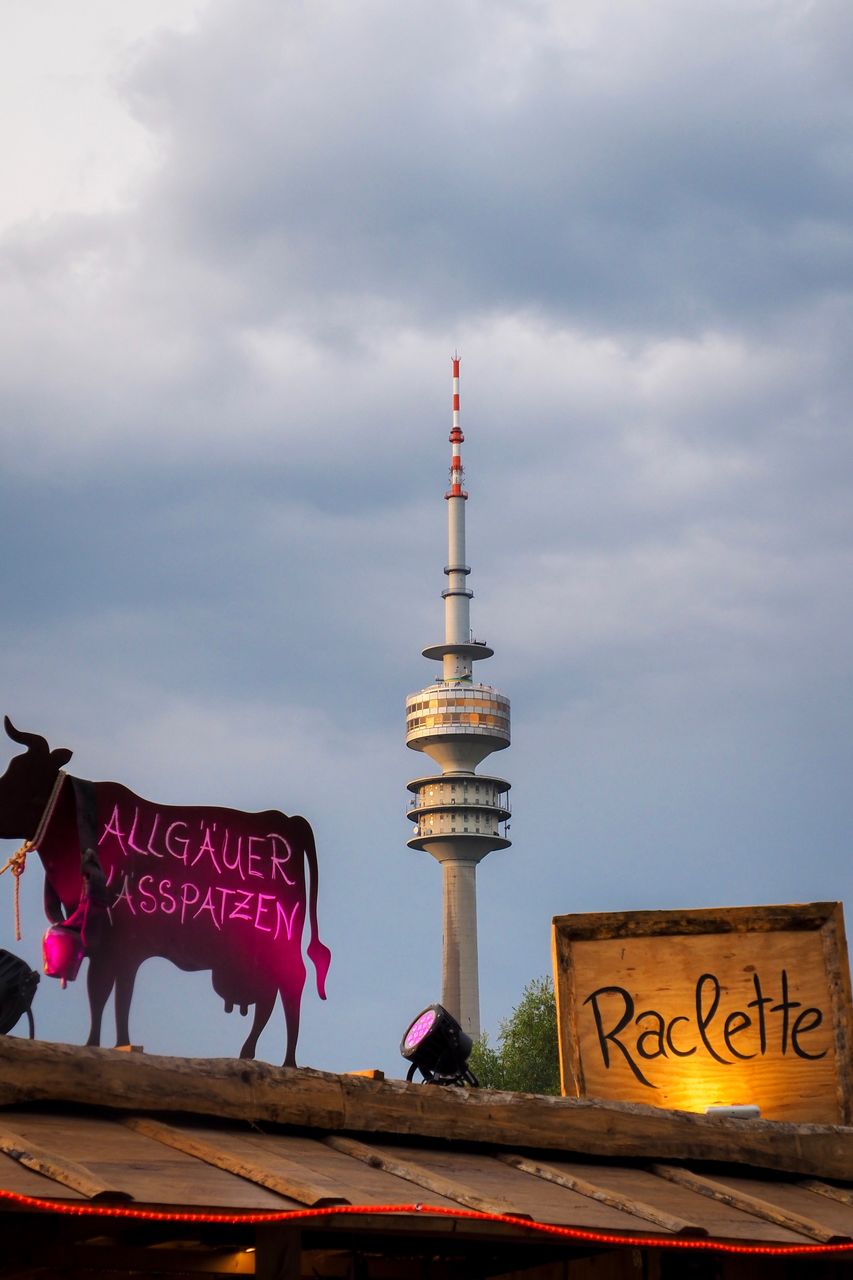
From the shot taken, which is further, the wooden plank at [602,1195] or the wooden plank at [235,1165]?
the wooden plank at [602,1195]

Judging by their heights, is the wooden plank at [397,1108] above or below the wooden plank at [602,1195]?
above

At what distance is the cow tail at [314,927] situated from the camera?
13516 millimetres

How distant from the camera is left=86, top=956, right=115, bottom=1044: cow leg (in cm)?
1140

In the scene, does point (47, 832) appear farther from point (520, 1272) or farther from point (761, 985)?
point (761, 985)

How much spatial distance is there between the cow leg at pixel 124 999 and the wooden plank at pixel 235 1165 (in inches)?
50.7

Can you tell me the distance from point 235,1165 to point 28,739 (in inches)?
148

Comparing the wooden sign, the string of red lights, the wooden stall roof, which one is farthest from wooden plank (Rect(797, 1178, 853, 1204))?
the wooden sign

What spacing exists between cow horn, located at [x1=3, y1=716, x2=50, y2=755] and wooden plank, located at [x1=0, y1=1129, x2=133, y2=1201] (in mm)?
3607

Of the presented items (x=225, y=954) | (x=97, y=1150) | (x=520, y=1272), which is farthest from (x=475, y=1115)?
(x=97, y=1150)

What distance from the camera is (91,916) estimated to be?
11.7 meters

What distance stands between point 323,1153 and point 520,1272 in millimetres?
2486

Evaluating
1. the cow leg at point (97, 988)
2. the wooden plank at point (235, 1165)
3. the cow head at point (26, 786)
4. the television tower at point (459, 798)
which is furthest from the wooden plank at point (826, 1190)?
the television tower at point (459, 798)

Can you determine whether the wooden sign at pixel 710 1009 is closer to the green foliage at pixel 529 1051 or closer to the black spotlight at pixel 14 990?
the black spotlight at pixel 14 990

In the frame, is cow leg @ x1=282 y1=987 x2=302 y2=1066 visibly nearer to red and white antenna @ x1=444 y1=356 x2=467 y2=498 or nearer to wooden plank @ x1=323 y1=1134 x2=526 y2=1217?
wooden plank @ x1=323 y1=1134 x2=526 y2=1217
